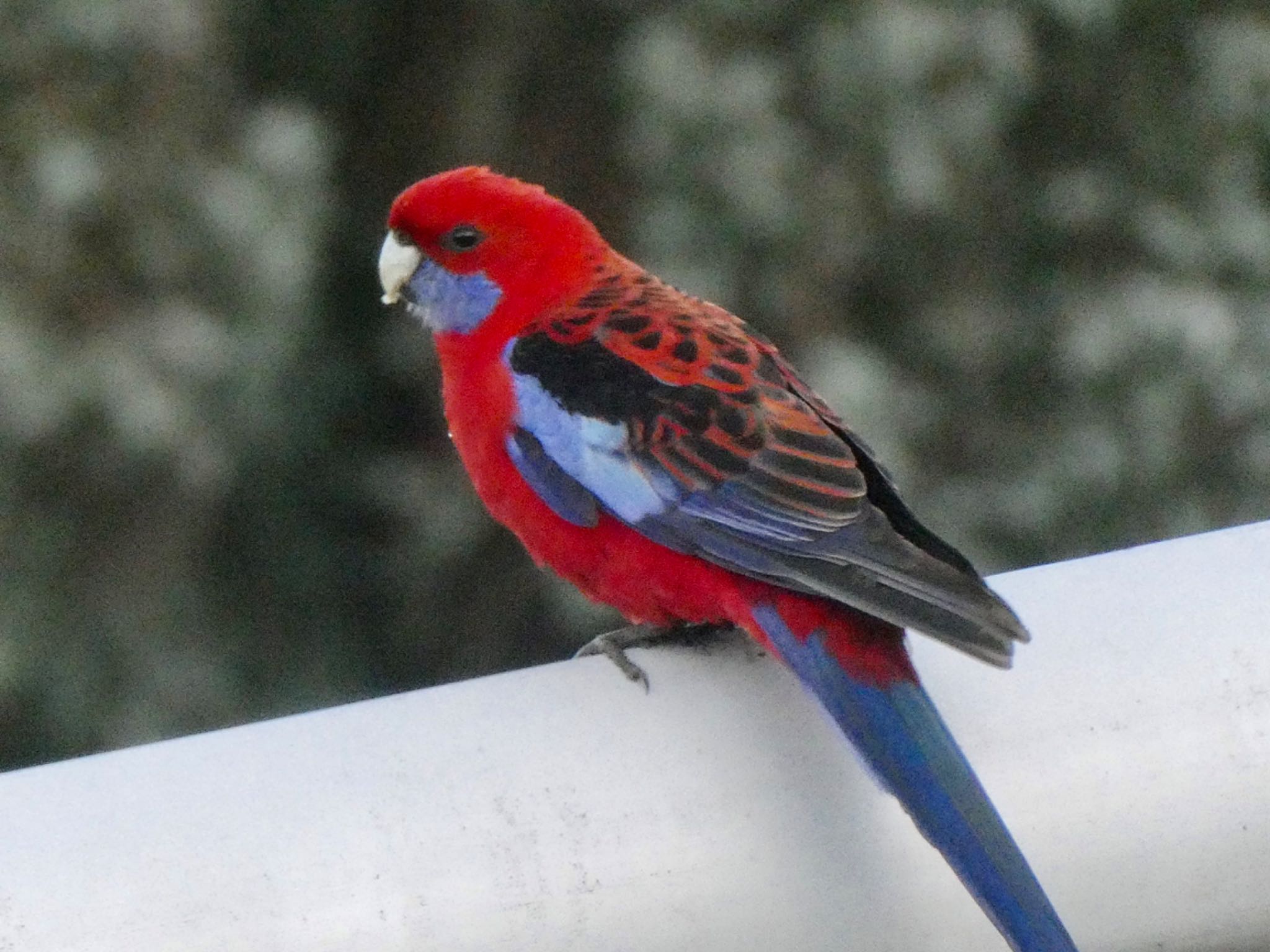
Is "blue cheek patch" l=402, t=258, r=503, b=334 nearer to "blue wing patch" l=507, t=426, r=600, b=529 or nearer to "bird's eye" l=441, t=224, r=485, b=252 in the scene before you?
"bird's eye" l=441, t=224, r=485, b=252

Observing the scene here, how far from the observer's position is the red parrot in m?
1.31

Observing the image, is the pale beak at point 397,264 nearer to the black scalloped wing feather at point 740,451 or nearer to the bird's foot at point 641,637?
the black scalloped wing feather at point 740,451

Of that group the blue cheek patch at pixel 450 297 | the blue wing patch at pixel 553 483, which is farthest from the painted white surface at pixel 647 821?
the blue cheek patch at pixel 450 297

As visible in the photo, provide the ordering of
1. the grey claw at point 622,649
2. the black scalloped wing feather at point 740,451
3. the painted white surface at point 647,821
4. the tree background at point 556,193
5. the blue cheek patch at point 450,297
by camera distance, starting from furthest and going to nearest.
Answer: the tree background at point 556,193, the blue cheek patch at point 450,297, the black scalloped wing feather at point 740,451, the grey claw at point 622,649, the painted white surface at point 647,821

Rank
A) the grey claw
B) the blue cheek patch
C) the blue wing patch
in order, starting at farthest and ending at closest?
the blue cheek patch, the blue wing patch, the grey claw

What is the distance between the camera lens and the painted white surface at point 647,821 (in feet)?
3.24

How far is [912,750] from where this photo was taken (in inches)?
47.5

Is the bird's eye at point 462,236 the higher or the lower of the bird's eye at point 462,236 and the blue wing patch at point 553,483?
the higher

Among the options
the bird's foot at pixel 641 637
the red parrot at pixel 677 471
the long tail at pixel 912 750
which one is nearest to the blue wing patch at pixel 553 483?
the red parrot at pixel 677 471

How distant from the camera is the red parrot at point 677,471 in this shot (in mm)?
1309

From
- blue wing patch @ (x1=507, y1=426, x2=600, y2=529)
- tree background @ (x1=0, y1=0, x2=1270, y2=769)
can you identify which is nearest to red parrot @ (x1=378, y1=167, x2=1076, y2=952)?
blue wing patch @ (x1=507, y1=426, x2=600, y2=529)

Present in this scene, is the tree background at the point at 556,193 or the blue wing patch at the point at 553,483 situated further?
the tree background at the point at 556,193

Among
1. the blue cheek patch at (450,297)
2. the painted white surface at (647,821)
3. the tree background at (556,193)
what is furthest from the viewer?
the tree background at (556,193)

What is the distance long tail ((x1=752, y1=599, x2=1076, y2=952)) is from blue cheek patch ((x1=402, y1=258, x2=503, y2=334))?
1.93 ft
